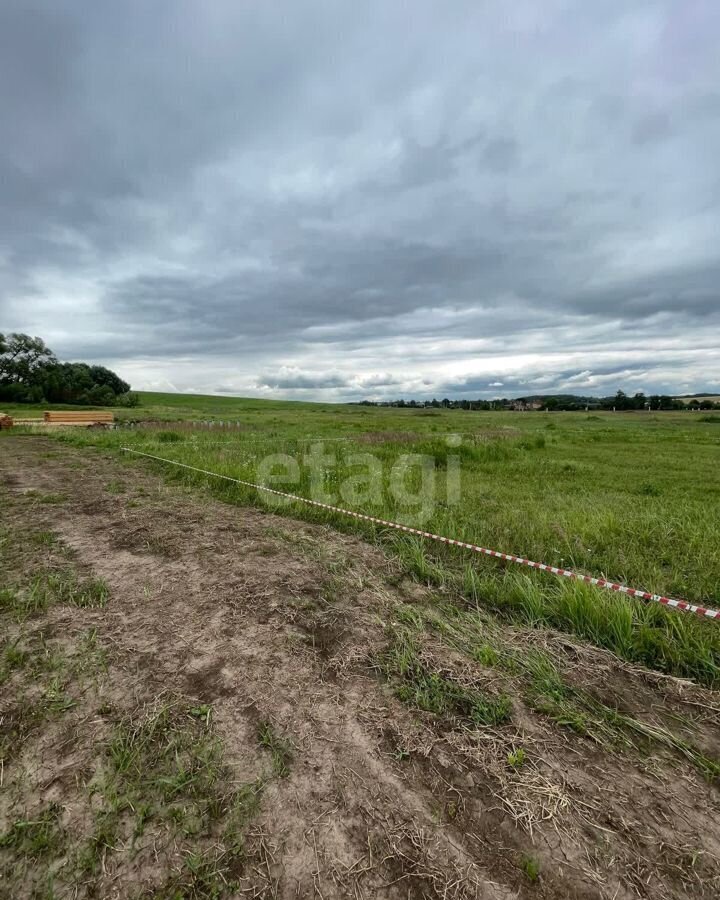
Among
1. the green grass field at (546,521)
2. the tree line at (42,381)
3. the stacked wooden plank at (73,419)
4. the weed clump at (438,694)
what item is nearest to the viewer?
the weed clump at (438,694)

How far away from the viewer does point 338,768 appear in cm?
217

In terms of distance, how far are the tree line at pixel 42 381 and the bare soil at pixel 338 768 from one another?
232ft

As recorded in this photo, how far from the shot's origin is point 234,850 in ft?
5.79

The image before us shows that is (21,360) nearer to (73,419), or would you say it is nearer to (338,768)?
(73,419)

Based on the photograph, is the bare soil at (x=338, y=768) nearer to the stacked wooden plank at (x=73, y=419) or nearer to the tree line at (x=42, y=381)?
the stacked wooden plank at (x=73, y=419)

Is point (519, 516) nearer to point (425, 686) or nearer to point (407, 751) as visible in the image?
point (425, 686)

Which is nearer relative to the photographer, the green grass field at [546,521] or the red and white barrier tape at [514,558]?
the green grass field at [546,521]

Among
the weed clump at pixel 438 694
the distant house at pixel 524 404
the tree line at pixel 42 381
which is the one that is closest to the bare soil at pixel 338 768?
the weed clump at pixel 438 694

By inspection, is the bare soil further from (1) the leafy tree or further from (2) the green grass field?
(1) the leafy tree

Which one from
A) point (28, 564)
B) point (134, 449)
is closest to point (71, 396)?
point (134, 449)

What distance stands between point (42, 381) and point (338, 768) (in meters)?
77.2

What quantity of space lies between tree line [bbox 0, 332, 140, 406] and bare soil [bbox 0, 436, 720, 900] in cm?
7069

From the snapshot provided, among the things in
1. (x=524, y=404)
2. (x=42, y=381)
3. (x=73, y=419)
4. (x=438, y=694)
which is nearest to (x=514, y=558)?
(x=438, y=694)

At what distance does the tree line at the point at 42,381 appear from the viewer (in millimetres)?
57594
